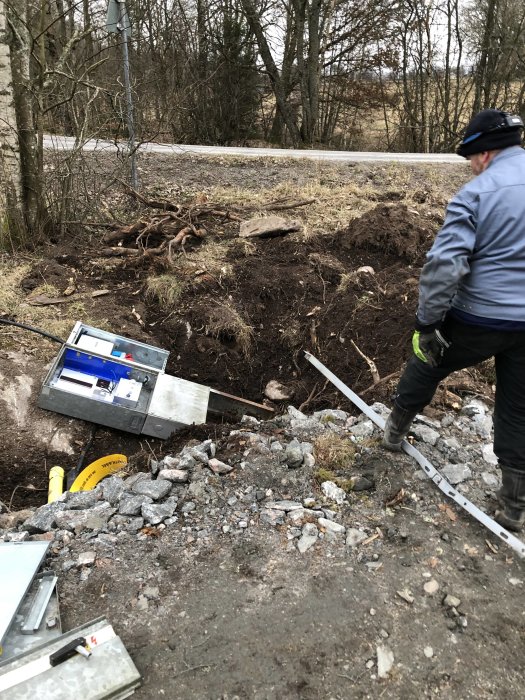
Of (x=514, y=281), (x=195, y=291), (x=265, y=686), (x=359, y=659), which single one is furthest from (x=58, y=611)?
(x=195, y=291)

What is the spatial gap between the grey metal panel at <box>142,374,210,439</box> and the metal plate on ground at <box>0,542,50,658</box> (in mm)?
1999

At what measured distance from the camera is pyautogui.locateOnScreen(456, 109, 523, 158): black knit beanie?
2.40 metres

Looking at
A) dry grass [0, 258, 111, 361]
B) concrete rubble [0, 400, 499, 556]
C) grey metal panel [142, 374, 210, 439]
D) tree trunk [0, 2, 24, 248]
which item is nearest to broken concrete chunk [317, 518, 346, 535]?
concrete rubble [0, 400, 499, 556]

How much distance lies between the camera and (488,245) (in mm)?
2467

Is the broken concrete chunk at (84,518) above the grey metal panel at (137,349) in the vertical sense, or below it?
below

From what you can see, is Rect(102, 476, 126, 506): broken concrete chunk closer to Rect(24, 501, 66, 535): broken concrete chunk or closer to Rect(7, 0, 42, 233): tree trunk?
Rect(24, 501, 66, 535): broken concrete chunk

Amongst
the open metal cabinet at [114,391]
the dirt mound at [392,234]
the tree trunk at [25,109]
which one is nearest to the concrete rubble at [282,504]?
the open metal cabinet at [114,391]

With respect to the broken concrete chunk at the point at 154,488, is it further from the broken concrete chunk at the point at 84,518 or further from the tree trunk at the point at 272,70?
the tree trunk at the point at 272,70

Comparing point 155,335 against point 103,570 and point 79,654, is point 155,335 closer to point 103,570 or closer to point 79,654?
point 103,570

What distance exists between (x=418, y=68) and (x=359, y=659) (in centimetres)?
1827

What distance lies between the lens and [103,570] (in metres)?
2.56

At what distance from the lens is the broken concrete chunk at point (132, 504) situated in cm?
293

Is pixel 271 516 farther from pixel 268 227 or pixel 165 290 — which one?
pixel 268 227

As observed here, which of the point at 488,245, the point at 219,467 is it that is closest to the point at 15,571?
the point at 219,467
